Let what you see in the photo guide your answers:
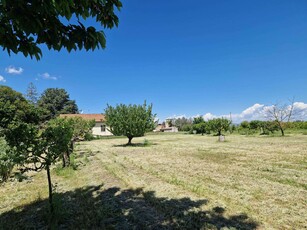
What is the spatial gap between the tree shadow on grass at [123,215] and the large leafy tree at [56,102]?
58592 mm

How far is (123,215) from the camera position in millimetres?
4160

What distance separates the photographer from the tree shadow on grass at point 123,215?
372 cm

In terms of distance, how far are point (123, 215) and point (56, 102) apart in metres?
62.7

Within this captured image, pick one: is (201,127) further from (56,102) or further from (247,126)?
(56,102)

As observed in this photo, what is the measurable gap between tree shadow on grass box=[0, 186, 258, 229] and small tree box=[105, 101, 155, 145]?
42.7ft

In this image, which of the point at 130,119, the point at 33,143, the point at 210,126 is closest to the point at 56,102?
the point at 210,126

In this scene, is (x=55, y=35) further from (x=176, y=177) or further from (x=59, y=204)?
(x=176, y=177)

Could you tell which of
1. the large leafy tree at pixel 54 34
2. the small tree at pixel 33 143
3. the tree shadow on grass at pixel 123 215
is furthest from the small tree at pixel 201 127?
the large leafy tree at pixel 54 34

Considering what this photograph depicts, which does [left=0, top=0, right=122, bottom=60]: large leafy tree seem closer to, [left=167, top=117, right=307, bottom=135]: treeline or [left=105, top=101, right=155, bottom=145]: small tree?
[left=105, top=101, right=155, bottom=145]: small tree

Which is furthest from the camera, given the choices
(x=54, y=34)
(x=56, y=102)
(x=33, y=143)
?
(x=56, y=102)

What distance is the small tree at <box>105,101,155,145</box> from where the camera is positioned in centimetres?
1830

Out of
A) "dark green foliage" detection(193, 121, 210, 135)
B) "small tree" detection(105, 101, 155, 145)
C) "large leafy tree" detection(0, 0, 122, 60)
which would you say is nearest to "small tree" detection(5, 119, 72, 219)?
"large leafy tree" detection(0, 0, 122, 60)

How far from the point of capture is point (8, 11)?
74.2 inches

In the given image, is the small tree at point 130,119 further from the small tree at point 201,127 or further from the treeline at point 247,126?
the small tree at point 201,127
